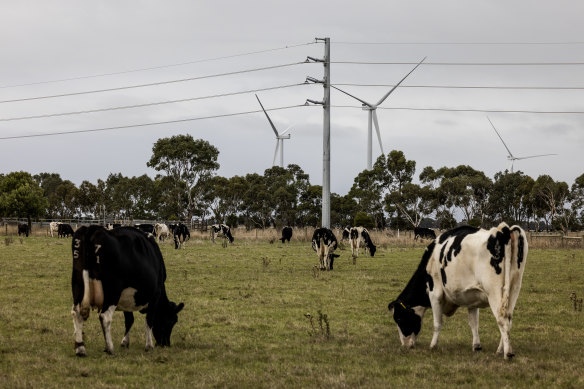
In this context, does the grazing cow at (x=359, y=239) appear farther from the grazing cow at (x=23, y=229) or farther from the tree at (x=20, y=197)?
the tree at (x=20, y=197)

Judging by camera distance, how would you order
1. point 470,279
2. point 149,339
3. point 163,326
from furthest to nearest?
point 163,326 → point 149,339 → point 470,279

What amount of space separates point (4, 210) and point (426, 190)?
45519 millimetres

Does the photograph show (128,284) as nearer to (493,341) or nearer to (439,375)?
(439,375)

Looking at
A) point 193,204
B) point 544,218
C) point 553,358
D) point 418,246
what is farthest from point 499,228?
point 193,204

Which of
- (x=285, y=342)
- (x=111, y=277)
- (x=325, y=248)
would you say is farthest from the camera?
(x=325, y=248)

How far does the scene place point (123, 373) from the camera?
1009cm

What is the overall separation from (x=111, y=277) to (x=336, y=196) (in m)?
80.2

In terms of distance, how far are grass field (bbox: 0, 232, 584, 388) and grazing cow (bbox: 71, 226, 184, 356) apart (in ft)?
2.12

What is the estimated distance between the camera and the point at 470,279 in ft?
36.3

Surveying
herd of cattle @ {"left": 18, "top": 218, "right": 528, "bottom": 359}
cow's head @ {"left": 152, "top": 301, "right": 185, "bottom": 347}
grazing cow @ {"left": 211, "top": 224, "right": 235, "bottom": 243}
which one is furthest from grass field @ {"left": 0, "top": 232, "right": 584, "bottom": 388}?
grazing cow @ {"left": 211, "top": 224, "right": 235, "bottom": 243}

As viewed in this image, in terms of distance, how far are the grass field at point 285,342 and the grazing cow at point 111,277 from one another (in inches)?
25.5

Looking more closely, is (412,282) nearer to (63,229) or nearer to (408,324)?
(408,324)

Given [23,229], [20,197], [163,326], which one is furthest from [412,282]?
[20,197]

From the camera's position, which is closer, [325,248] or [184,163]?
[325,248]
